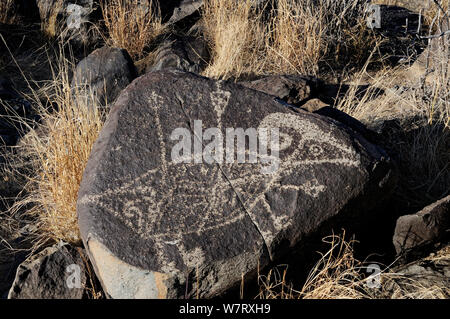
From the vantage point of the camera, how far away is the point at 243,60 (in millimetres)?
5246

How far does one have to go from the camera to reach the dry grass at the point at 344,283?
2615 millimetres

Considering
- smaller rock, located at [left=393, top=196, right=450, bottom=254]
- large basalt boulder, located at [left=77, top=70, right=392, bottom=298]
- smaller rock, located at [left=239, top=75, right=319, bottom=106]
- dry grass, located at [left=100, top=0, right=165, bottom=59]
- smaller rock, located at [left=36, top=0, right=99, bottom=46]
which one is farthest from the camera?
smaller rock, located at [left=36, top=0, right=99, bottom=46]

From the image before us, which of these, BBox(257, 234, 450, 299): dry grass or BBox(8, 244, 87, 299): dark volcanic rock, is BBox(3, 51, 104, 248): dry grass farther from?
BBox(257, 234, 450, 299): dry grass

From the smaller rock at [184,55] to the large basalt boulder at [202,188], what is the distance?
2.11 metres

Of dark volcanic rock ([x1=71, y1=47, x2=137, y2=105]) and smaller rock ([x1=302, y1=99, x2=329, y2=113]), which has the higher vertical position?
dark volcanic rock ([x1=71, y1=47, x2=137, y2=105])

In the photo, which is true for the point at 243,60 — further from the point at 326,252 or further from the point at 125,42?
the point at 326,252

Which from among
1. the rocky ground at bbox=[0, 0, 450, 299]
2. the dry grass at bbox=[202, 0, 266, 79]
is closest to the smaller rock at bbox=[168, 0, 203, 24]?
the dry grass at bbox=[202, 0, 266, 79]

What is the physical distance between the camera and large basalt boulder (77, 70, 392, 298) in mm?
2471

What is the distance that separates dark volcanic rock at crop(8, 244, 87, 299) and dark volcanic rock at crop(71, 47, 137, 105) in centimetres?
205

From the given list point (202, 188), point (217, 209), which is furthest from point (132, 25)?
point (217, 209)

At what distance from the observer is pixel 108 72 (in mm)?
4789
